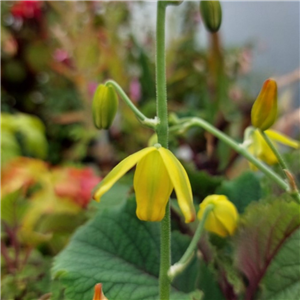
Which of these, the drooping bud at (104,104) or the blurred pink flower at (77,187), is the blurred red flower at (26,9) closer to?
the blurred pink flower at (77,187)

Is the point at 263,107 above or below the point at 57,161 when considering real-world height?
above

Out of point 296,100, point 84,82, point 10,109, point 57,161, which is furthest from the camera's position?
point 296,100

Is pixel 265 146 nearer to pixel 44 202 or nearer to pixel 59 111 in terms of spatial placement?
pixel 44 202

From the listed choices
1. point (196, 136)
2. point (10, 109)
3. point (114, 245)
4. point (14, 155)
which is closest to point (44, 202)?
point (14, 155)

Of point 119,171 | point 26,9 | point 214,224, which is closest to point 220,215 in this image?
point 214,224

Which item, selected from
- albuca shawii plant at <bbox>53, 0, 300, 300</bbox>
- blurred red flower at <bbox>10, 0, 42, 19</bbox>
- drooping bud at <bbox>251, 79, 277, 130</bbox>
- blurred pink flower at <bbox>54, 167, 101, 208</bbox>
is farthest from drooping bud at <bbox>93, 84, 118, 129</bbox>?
blurred red flower at <bbox>10, 0, 42, 19</bbox>
